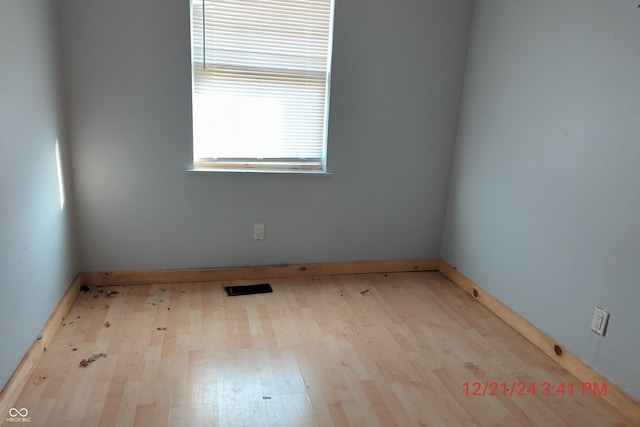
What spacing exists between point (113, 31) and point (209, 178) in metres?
1.00

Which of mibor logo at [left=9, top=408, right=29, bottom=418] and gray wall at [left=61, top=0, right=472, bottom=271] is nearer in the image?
mibor logo at [left=9, top=408, right=29, bottom=418]

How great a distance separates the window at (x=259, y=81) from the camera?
8.73 ft

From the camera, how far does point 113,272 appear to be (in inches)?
110

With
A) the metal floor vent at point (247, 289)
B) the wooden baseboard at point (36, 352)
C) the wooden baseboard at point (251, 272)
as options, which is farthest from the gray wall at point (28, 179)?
the metal floor vent at point (247, 289)

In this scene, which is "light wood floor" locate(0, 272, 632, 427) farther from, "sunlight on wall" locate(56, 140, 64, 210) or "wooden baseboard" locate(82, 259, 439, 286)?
"sunlight on wall" locate(56, 140, 64, 210)

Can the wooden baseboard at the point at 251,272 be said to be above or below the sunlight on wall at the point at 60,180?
below

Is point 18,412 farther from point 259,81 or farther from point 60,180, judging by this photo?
point 259,81

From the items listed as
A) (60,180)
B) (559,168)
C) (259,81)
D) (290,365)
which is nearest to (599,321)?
(559,168)

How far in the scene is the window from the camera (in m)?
2.66

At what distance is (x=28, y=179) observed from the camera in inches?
76.7

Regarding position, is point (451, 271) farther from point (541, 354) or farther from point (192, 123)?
point (192, 123)

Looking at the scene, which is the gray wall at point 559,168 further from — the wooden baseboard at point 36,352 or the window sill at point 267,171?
the wooden baseboard at point 36,352

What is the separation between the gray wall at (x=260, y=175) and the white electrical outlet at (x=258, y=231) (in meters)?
0.04

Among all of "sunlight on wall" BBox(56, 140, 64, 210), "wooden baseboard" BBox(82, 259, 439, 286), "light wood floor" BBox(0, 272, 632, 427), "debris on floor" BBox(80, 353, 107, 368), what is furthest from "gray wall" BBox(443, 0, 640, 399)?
"sunlight on wall" BBox(56, 140, 64, 210)
